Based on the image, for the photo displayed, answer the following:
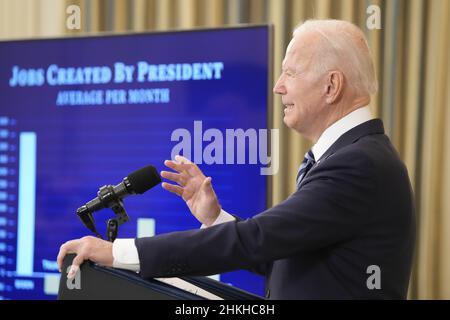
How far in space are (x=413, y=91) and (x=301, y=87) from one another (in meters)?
1.32

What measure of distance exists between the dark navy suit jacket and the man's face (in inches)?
7.1

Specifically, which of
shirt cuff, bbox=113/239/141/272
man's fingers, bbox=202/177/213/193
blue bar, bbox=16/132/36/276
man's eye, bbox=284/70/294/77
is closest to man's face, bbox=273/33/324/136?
man's eye, bbox=284/70/294/77

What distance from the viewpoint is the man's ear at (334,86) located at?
156 cm

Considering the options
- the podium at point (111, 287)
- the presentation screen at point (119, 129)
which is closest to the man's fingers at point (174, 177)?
the podium at point (111, 287)

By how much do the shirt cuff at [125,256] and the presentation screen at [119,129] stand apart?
3.49ft

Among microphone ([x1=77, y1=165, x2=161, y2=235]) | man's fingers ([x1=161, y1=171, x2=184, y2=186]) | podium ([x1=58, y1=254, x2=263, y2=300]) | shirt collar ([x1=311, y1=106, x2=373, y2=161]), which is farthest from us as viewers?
man's fingers ([x1=161, y1=171, x2=184, y2=186])

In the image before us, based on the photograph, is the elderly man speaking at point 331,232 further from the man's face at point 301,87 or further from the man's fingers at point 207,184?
the man's fingers at point 207,184

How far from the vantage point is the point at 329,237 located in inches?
54.6

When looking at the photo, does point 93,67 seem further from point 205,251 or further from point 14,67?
point 205,251

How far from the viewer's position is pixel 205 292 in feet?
4.92

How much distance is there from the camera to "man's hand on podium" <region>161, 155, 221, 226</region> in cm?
177

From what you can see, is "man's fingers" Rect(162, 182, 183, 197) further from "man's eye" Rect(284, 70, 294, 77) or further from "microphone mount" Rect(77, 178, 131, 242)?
"man's eye" Rect(284, 70, 294, 77)

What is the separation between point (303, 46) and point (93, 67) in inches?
54.1
